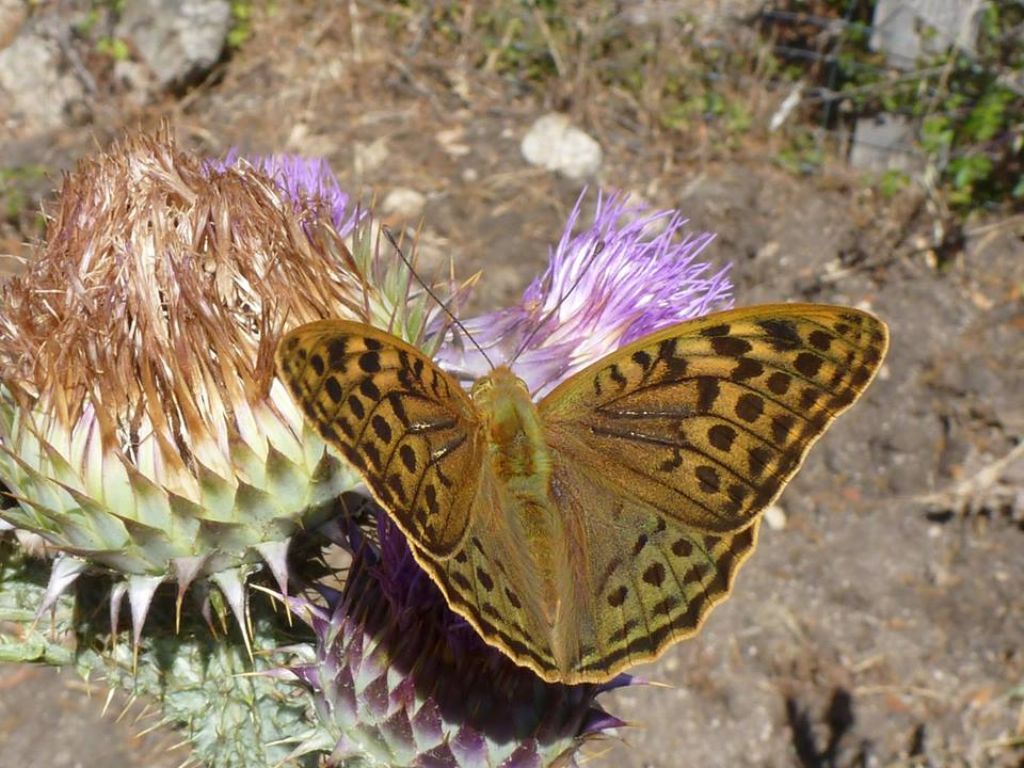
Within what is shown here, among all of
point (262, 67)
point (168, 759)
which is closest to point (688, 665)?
point (168, 759)

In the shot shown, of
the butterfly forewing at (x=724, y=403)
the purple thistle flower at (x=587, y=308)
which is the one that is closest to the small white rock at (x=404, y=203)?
the purple thistle flower at (x=587, y=308)

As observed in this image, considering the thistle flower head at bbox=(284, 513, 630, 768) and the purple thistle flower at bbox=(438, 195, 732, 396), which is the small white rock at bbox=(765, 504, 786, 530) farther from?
the thistle flower head at bbox=(284, 513, 630, 768)

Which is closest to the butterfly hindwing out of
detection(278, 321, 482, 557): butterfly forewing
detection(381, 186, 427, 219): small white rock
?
detection(278, 321, 482, 557): butterfly forewing

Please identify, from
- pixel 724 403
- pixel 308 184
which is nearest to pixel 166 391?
pixel 308 184

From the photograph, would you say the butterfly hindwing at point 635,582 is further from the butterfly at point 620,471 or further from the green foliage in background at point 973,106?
the green foliage in background at point 973,106

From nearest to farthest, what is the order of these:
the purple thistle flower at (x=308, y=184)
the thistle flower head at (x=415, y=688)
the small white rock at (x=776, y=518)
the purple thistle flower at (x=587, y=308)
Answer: the thistle flower head at (x=415, y=688) → the purple thistle flower at (x=308, y=184) → the purple thistle flower at (x=587, y=308) → the small white rock at (x=776, y=518)

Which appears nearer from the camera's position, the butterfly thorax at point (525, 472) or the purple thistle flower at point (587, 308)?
the butterfly thorax at point (525, 472)

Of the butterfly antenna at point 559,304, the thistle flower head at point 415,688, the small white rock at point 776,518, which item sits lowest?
the small white rock at point 776,518
